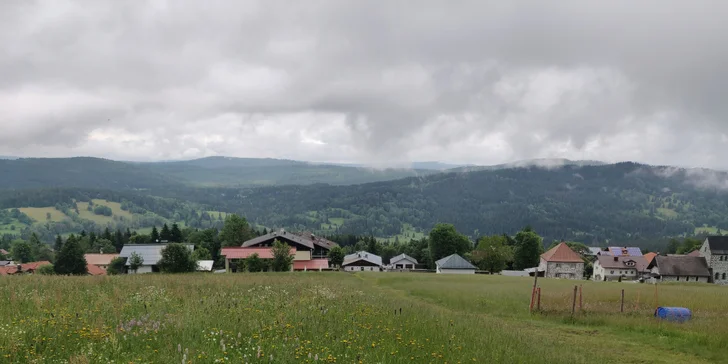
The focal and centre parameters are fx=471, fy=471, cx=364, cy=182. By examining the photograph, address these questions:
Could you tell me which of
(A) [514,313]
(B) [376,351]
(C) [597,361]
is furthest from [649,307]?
(B) [376,351]

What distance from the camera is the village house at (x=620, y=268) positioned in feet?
391

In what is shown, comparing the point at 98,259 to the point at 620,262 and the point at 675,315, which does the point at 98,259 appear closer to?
the point at 675,315

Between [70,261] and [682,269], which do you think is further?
[682,269]

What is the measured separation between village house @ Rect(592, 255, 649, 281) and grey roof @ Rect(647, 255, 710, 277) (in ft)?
82.4

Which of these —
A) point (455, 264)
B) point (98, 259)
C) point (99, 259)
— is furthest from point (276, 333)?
point (98, 259)

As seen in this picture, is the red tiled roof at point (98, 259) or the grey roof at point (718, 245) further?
the red tiled roof at point (98, 259)

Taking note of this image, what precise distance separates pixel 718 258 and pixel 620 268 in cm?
3153

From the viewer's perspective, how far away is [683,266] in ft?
301

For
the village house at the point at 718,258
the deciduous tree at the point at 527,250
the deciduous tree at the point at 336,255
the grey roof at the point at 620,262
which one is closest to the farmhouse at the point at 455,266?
the deciduous tree at the point at 527,250

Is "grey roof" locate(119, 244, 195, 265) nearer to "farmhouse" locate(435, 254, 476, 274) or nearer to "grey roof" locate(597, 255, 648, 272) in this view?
"farmhouse" locate(435, 254, 476, 274)

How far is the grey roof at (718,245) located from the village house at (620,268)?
28094 mm

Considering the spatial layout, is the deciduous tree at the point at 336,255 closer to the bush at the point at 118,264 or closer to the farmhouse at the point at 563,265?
the bush at the point at 118,264

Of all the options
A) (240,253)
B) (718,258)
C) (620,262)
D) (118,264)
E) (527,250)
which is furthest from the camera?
(620,262)

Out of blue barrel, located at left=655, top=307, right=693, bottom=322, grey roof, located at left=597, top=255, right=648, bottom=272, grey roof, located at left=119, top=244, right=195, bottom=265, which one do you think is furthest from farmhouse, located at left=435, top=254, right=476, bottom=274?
blue barrel, located at left=655, top=307, right=693, bottom=322
